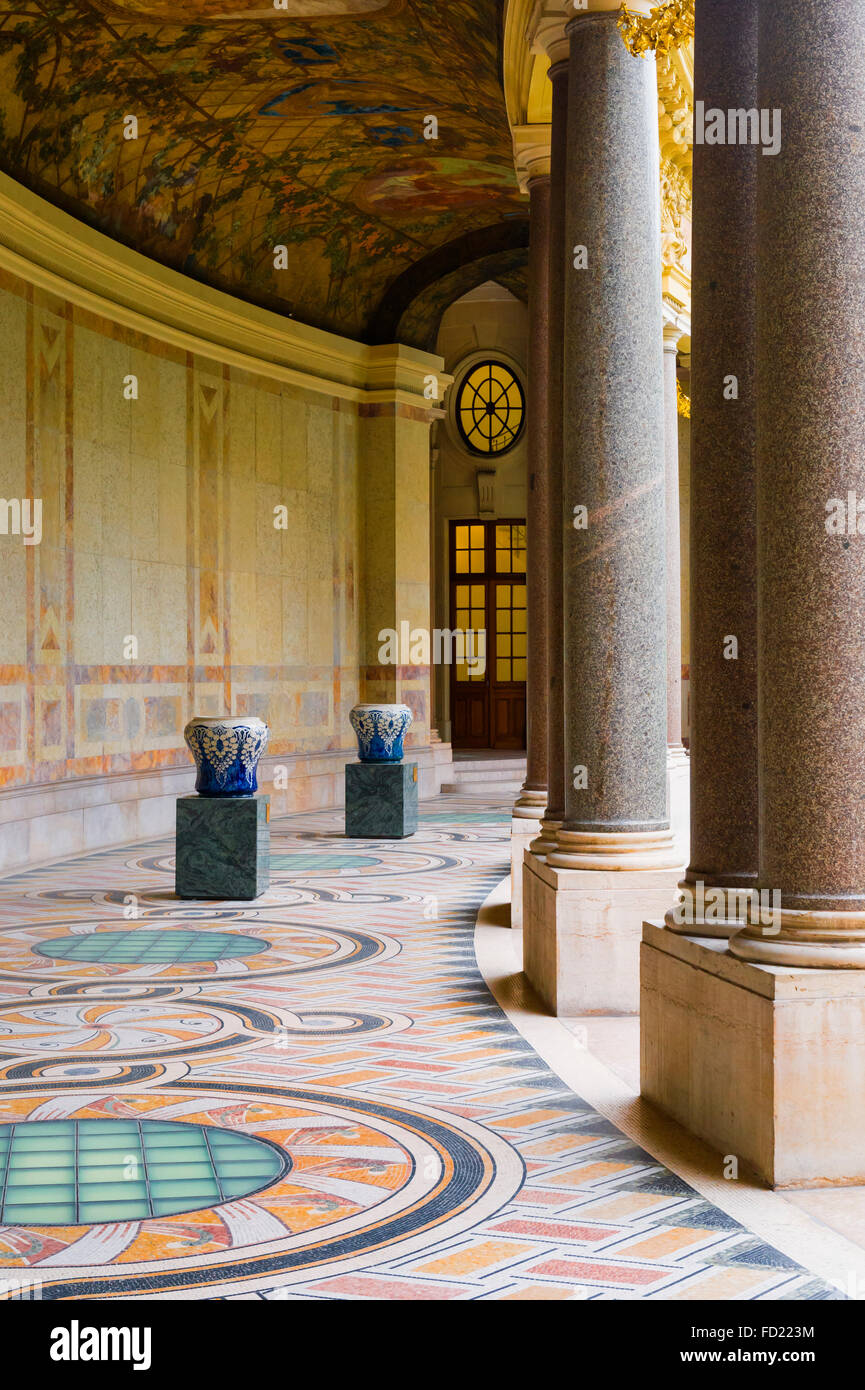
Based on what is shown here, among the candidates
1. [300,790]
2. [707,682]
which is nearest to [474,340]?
[300,790]

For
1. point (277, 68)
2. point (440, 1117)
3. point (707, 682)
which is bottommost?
point (440, 1117)

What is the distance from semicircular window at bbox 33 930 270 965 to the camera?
8.70 meters

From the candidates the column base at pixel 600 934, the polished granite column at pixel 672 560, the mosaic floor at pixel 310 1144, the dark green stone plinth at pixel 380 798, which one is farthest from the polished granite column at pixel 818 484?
the dark green stone plinth at pixel 380 798

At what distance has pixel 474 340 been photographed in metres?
Answer: 27.8

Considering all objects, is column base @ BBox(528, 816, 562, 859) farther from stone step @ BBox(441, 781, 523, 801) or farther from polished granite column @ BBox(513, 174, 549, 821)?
stone step @ BBox(441, 781, 523, 801)

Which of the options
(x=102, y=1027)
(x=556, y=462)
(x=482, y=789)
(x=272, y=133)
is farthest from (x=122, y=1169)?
(x=482, y=789)

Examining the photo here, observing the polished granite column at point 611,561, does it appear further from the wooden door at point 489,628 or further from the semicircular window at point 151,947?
the wooden door at point 489,628

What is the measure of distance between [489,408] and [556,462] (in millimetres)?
19747

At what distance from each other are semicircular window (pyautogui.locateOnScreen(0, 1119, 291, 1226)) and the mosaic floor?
0.04 ft

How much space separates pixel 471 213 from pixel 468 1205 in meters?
18.2

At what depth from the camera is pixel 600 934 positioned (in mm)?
7039

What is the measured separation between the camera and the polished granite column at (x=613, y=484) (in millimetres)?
7152

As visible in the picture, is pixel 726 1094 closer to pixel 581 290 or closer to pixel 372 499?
pixel 581 290

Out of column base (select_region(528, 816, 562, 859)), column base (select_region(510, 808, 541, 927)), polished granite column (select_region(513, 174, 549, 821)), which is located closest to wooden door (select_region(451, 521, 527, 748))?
polished granite column (select_region(513, 174, 549, 821))
